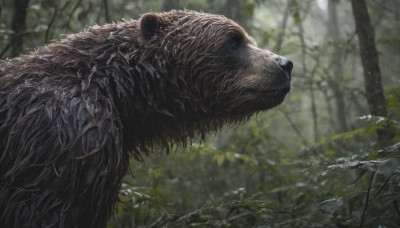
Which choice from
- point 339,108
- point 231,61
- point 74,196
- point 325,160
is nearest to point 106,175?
point 74,196

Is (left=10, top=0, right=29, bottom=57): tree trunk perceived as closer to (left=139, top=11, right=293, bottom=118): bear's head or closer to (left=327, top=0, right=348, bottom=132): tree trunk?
(left=139, top=11, right=293, bottom=118): bear's head

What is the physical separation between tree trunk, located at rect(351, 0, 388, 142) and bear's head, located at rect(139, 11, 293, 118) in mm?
2235

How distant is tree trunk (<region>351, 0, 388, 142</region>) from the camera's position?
18.8 feet

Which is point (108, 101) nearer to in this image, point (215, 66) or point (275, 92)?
point (215, 66)

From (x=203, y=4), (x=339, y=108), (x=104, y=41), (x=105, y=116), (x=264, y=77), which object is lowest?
(x=339, y=108)

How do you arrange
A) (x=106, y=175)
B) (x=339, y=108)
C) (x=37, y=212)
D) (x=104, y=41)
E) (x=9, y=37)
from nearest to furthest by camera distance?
(x=37, y=212) → (x=106, y=175) → (x=104, y=41) → (x=9, y=37) → (x=339, y=108)

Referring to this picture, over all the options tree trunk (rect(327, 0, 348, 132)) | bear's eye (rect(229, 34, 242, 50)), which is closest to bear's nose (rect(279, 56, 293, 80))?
bear's eye (rect(229, 34, 242, 50))

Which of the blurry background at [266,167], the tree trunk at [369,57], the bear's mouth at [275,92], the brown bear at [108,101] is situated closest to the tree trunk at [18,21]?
the blurry background at [266,167]

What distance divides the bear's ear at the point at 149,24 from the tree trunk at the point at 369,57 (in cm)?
341

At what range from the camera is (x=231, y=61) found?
4.32m

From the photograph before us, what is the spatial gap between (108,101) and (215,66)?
1393mm

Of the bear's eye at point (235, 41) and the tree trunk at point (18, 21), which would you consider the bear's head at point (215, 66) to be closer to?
the bear's eye at point (235, 41)

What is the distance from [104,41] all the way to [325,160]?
3.26 meters

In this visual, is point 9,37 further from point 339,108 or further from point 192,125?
point 339,108
